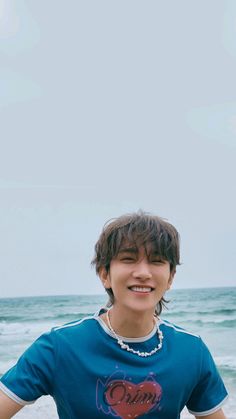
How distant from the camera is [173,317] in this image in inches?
779

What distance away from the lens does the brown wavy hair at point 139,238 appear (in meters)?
2.17

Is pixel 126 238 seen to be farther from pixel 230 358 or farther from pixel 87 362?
pixel 230 358

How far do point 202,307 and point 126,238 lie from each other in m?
20.6

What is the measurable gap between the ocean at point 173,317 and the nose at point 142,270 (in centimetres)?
550

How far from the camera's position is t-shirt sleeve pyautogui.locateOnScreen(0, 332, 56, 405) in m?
2.10

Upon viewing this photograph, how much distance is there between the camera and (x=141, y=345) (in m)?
2.26

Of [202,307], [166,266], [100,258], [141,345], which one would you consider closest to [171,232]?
[166,266]

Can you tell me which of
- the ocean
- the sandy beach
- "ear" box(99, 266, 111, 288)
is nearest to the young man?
"ear" box(99, 266, 111, 288)

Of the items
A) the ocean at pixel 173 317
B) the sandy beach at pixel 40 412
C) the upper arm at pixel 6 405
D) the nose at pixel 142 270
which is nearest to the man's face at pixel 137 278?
the nose at pixel 142 270

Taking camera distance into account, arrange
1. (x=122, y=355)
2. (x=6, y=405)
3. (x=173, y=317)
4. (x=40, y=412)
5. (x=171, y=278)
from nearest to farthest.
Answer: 1. (x=6, y=405)
2. (x=122, y=355)
3. (x=171, y=278)
4. (x=40, y=412)
5. (x=173, y=317)

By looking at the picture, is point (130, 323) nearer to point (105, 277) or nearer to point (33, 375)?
point (105, 277)

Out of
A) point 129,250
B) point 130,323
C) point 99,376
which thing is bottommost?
point 99,376

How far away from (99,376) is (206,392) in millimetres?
460

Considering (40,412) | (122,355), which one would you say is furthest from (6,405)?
(40,412)
